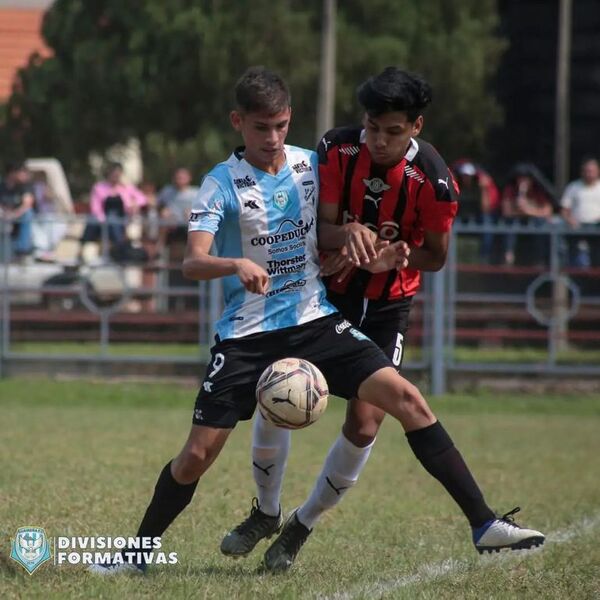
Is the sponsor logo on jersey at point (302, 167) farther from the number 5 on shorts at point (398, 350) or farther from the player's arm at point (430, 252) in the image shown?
the number 5 on shorts at point (398, 350)

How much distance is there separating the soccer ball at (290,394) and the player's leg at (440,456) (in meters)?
0.26

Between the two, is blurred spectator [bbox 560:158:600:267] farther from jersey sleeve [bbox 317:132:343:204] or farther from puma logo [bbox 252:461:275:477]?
jersey sleeve [bbox 317:132:343:204]

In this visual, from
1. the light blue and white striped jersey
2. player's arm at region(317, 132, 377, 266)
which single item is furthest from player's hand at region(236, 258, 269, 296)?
player's arm at region(317, 132, 377, 266)

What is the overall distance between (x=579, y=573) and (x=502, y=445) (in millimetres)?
6182

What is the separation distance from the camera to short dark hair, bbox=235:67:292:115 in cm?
599

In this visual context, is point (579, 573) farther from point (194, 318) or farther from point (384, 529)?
point (194, 318)

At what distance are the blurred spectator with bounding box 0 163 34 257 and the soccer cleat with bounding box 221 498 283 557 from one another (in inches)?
411

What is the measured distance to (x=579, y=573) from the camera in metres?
6.44

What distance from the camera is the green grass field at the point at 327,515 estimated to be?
5.98m

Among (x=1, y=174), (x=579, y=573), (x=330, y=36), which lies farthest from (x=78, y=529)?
(x=1, y=174)

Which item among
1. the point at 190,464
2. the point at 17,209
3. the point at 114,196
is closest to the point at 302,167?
the point at 190,464

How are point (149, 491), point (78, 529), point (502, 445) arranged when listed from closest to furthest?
A: point (78, 529) < point (149, 491) < point (502, 445)

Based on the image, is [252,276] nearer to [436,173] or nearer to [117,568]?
[436,173]

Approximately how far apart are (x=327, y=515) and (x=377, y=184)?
2.55m
